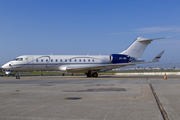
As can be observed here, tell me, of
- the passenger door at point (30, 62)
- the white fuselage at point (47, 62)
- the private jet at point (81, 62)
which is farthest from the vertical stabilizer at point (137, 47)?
the passenger door at point (30, 62)

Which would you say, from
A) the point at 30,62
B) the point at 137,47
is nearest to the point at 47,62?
the point at 30,62

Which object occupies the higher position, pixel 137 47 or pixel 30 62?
pixel 137 47

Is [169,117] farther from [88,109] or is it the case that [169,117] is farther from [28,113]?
[28,113]

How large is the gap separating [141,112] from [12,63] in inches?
1049

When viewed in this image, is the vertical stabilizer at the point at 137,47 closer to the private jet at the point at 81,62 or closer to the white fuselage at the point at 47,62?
the private jet at the point at 81,62

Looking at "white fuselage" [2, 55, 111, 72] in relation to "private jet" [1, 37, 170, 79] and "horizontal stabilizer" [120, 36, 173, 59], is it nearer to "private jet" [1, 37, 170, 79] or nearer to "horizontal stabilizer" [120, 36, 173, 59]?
"private jet" [1, 37, 170, 79]

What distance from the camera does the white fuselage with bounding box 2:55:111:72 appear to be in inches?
1167

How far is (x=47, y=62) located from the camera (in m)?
29.9

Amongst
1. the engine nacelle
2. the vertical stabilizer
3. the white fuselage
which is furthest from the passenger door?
the vertical stabilizer

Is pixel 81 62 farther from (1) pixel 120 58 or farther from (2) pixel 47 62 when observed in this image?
(1) pixel 120 58

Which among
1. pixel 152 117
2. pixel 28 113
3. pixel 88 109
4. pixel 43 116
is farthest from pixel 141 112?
pixel 28 113

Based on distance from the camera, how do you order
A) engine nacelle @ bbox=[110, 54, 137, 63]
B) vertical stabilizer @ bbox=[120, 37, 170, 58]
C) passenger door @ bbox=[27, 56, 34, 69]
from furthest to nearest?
1. vertical stabilizer @ bbox=[120, 37, 170, 58]
2. engine nacelle @ bbox=[110, 54, 137, 63]
3. passenger door @ bbox=[27, 56, 34, 69]

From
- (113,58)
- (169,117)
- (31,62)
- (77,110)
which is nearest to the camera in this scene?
(169,117)

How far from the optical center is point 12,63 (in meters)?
29.7
